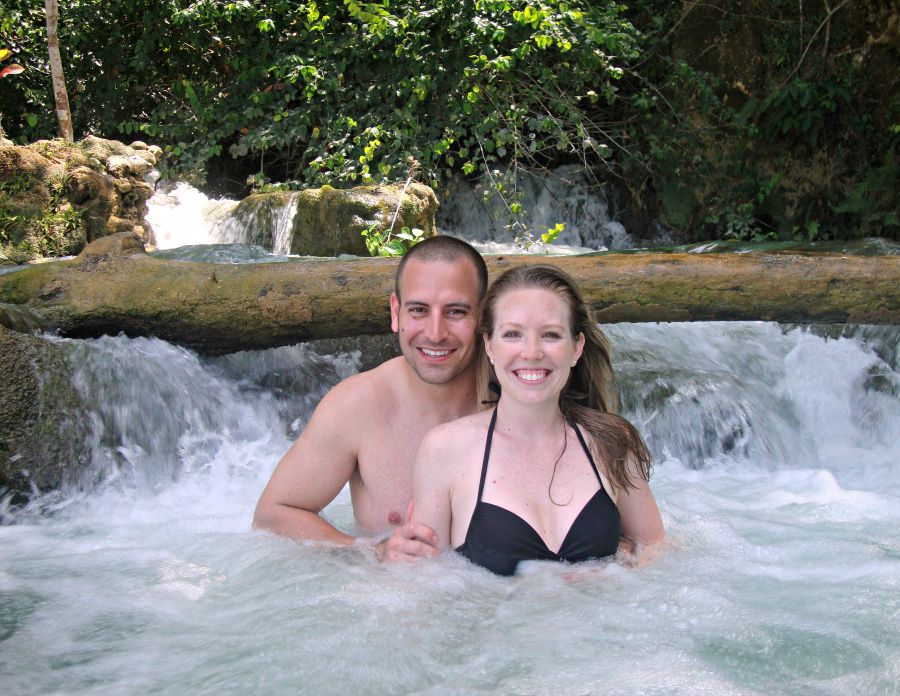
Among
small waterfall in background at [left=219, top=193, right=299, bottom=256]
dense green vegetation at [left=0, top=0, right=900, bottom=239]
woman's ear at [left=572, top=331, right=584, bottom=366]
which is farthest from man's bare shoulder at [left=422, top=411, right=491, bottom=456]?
dense green vegetation at [left=0, top=0, right=900, bottom=239]

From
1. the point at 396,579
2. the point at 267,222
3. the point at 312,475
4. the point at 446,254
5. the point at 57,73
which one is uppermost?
the point at 57,73

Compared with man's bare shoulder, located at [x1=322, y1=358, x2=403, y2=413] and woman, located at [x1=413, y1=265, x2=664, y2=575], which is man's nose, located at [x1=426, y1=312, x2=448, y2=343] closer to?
woman, located at [x1=413, y1=265, x2=664, y2=575]

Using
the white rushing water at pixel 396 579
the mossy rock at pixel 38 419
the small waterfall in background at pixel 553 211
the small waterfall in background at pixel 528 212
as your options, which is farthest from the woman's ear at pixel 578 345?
the small waterfall in background at pixel 553 211

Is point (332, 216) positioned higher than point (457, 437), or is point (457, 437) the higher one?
point (332, 216)

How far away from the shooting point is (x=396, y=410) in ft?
9.05

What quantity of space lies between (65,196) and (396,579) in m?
7.29

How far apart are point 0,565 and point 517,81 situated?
7835 millimetres

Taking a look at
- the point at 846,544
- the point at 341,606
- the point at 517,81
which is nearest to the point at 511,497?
the point at 341,606

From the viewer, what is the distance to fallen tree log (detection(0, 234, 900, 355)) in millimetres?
3572

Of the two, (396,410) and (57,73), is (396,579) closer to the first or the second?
(396,410)

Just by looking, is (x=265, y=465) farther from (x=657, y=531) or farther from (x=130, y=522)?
(x=657, y=531)

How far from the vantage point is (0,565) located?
292 centimetres

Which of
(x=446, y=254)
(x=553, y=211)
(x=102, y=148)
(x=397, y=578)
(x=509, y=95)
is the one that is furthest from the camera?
(x=553, y=211)

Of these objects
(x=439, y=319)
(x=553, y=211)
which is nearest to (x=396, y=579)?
(x=439, y=319)
